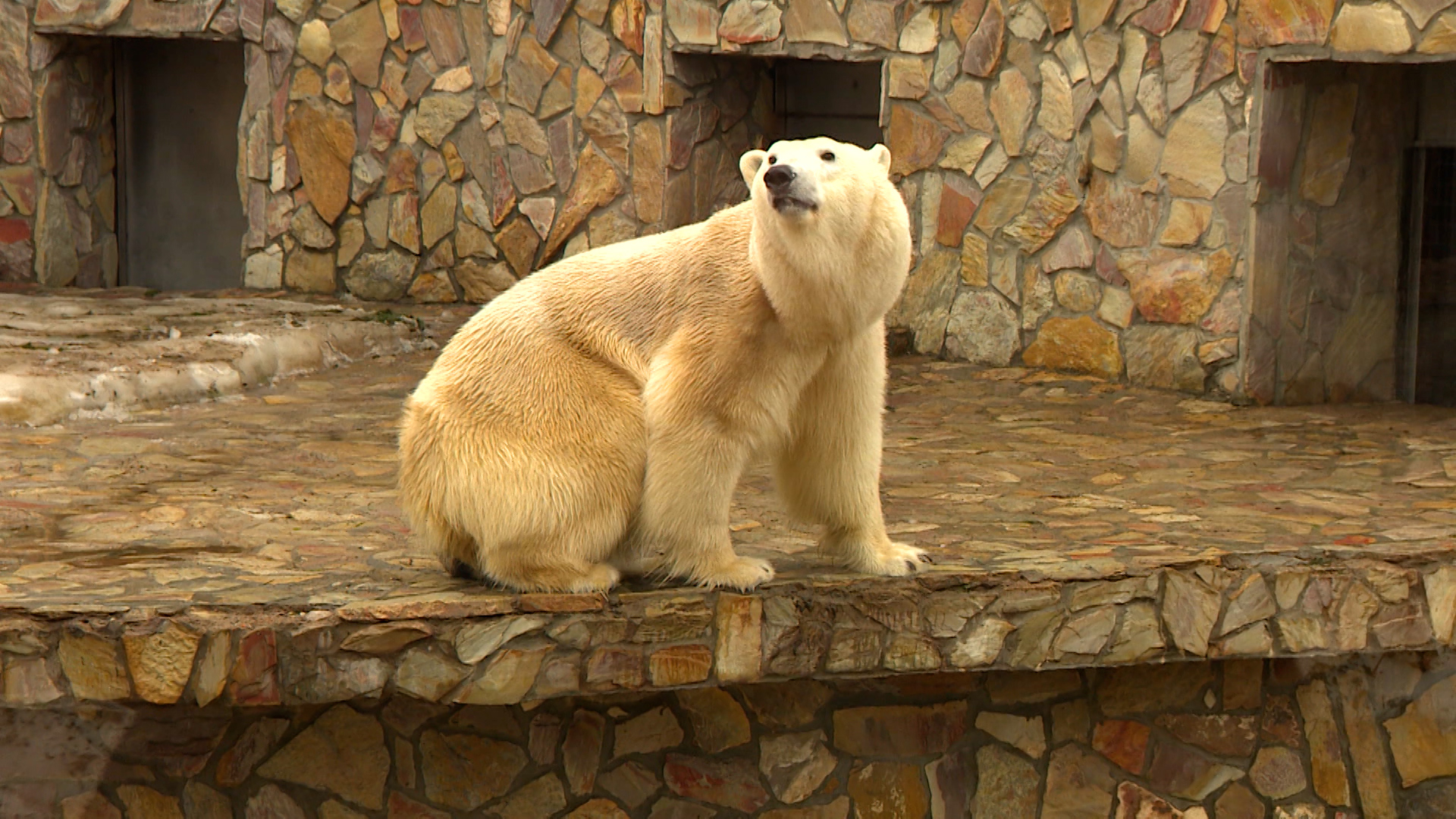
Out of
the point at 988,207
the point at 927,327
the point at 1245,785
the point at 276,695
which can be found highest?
the point at 988,207

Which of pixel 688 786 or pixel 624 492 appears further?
pixel 688 786

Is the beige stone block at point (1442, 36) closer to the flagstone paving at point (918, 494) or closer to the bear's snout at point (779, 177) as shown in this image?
the flagstone paving at point (918, 494)

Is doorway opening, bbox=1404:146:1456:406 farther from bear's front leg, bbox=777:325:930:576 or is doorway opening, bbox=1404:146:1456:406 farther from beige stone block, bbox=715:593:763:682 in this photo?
beige stone block, bbox=715:593:763:682

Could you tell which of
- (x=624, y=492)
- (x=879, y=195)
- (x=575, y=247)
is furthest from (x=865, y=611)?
(x=575, y=247)

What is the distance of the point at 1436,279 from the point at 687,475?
447cm

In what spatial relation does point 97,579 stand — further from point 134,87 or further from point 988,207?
point 134,87

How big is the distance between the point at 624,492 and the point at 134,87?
725 cm

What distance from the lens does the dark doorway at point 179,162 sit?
10000 mm

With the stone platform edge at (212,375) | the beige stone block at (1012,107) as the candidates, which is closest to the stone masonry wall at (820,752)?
the stone platform edge at (212,375)

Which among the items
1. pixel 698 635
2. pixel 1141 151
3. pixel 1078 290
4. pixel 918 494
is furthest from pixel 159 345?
pixel 1141 151

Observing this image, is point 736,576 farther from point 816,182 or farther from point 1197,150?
point 1197,150

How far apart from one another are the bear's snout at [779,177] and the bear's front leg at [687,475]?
533 millimetres

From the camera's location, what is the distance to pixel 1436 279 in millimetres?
7062

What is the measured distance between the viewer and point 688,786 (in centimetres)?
465
